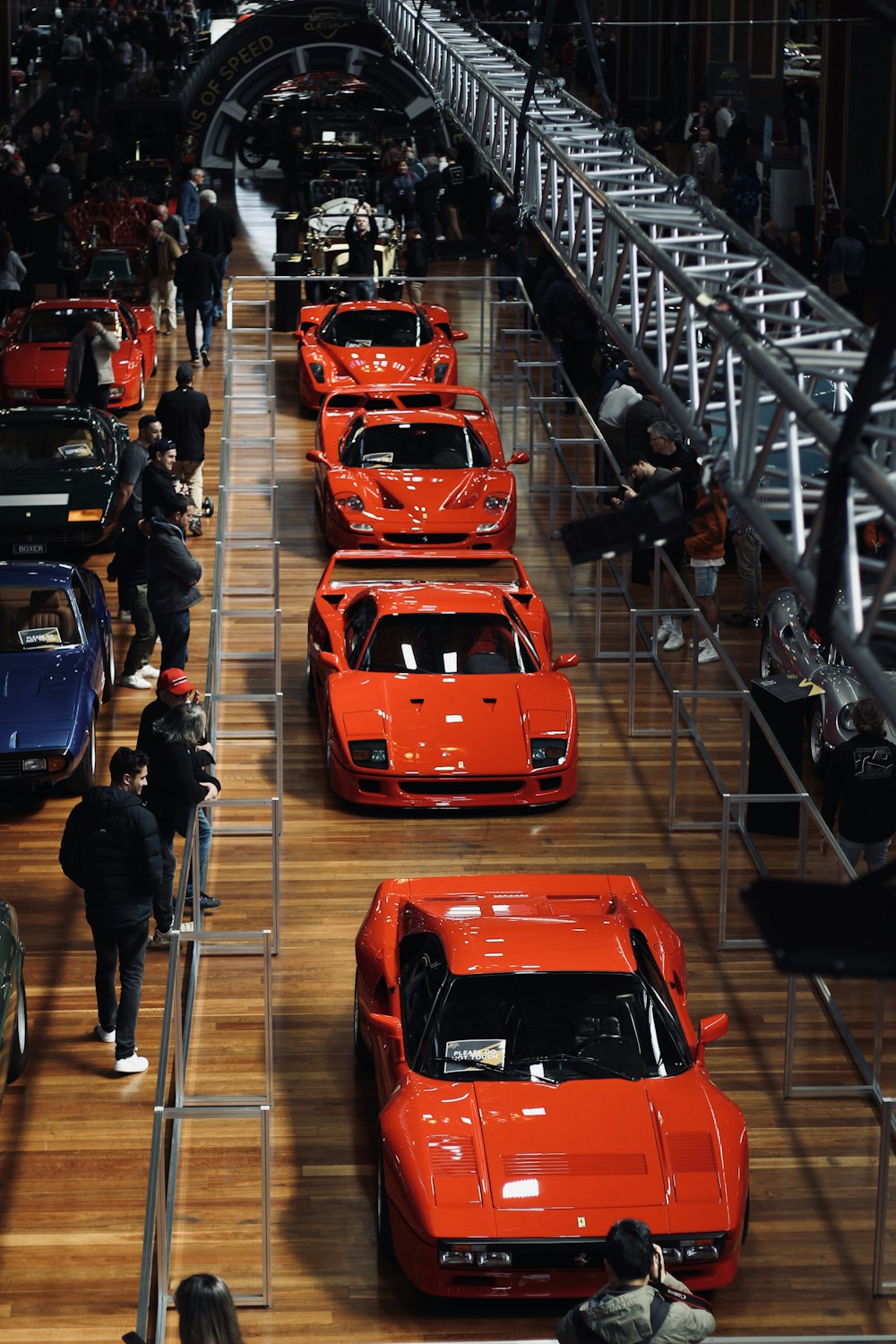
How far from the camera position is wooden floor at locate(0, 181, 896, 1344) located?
8203 millimetres

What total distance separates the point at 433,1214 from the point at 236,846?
5.33m

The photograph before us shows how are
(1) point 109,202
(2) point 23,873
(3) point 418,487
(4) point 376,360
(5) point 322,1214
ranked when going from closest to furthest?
1. (5) point 322,1214
2. (2) point 23,873
3. (3) point 418,487
4. (4) point 376,360
5. (1) point 109,202

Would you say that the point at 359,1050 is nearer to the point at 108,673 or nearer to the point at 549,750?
the point at 549,750

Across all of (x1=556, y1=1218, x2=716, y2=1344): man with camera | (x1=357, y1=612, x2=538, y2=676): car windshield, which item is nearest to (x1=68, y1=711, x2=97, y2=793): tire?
(x1=357, y1=612, x2=538, y2=676): car windshield

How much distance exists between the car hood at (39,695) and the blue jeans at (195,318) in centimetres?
999

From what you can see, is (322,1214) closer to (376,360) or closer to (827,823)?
(827,823)

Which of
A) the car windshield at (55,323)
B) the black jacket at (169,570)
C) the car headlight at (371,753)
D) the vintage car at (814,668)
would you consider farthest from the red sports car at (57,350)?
the vintage car at (814,668)

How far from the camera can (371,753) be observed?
12.9 metres

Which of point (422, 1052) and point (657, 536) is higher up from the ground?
point (657, 536)

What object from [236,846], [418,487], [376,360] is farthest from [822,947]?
[376,360]

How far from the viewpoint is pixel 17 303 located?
91.2 ft

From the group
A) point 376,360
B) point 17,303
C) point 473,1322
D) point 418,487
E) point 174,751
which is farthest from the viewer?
point 17,303

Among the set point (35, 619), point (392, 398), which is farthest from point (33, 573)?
point (392, 398)

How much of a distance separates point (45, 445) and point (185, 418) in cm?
152
